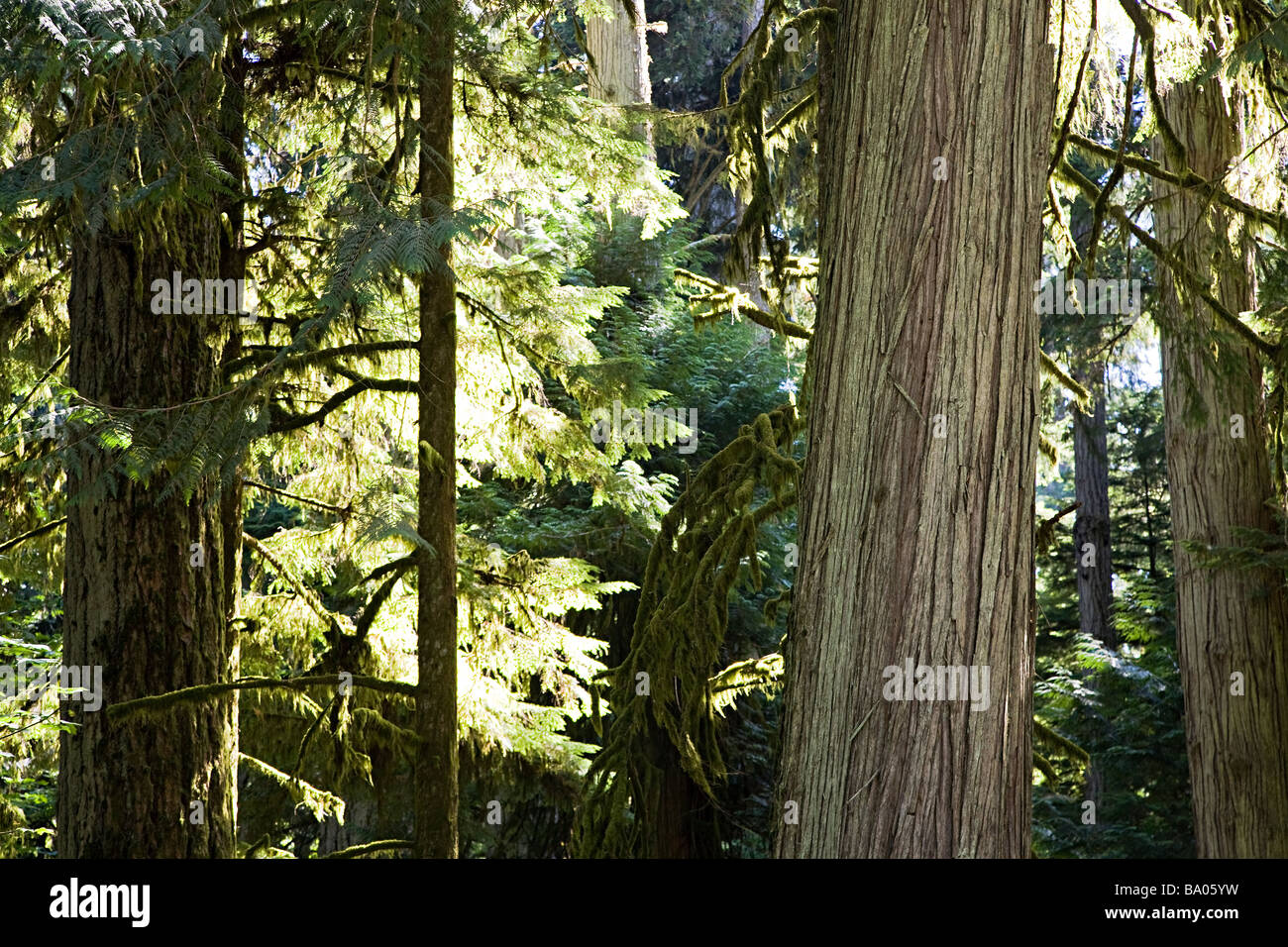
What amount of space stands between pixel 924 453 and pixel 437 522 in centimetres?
250

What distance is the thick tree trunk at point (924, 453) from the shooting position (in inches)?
131

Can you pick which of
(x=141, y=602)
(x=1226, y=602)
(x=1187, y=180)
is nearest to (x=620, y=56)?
(x=1226, y=602)

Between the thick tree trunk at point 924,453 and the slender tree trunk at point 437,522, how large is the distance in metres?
1.98

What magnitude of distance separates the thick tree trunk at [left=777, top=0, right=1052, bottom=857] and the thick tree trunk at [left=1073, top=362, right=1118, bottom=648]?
12.0 metres

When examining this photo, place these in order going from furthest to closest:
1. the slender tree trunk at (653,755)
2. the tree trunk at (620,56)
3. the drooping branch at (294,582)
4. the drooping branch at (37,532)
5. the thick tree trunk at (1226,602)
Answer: the tree trunk at (620,56)
the thick tree trunk at (1226,602)
the drooping branch at (294,582)
the slender tree trunk at (653,755)
the drooping branch at (37,532)

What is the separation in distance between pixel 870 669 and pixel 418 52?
3.07 meters

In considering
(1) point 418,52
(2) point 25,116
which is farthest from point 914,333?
(2) point 25,116

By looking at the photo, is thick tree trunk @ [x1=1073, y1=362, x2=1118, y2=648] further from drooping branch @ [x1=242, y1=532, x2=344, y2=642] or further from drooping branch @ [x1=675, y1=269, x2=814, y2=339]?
drooping branch @ [x1=242, y1=532, x2=344, y2=642]

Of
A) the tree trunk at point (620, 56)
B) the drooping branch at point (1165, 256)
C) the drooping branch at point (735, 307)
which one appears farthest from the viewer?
the tree trunk at point (620, 56)

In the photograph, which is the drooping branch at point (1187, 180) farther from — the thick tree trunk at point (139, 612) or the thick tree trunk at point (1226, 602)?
the thick tree trunk at point (139, 612)

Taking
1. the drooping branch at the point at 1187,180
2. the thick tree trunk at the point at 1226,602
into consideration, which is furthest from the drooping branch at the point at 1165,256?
the thick tree trunk at the point at 1226,602

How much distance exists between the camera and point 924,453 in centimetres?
343

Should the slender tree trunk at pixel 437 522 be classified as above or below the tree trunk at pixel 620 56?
below
